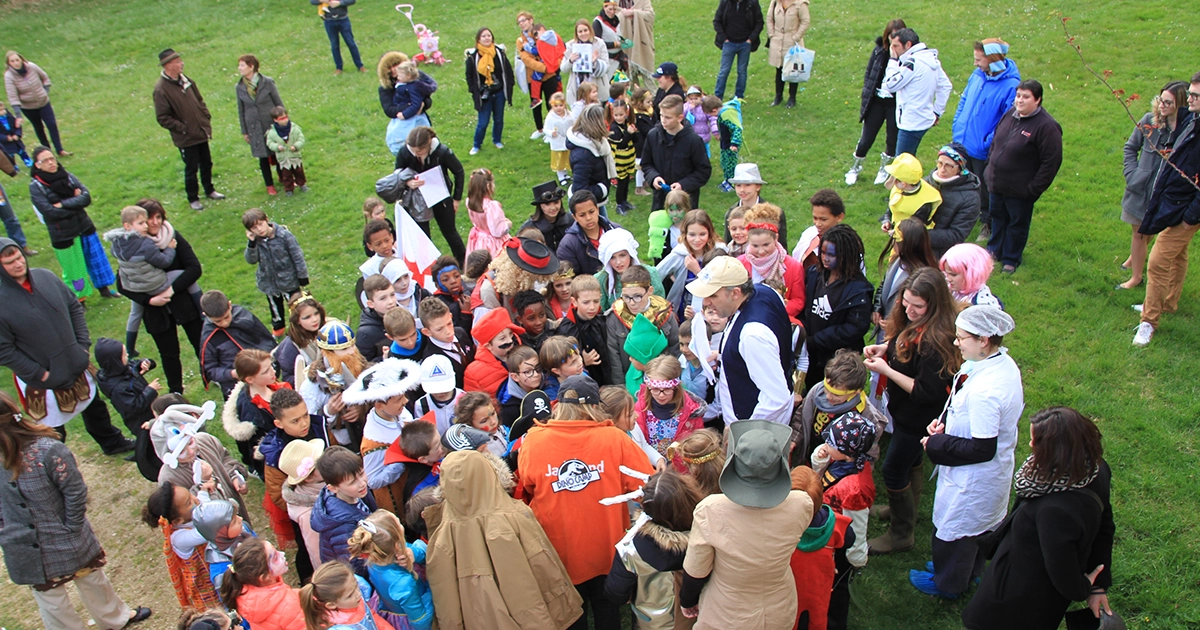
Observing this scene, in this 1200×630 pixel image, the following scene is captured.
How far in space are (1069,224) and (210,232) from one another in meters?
11.4

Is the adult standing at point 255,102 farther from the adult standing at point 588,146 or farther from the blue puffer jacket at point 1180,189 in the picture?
the blue puffer jacket at point 1180,189

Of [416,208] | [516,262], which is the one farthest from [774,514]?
[416,208]

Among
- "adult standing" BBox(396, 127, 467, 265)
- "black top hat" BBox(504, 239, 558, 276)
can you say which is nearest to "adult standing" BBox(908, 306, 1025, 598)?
"black top hat" BBox(504, 239, 558, 276)

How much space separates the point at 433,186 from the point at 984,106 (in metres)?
6.35

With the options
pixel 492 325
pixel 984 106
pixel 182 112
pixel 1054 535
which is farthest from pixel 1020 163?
pixel 182 112

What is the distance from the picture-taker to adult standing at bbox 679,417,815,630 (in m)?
3.32

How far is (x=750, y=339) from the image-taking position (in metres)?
4.52

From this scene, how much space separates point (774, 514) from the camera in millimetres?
3379

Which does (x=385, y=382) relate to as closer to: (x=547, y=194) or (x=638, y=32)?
(x=547, y=194)

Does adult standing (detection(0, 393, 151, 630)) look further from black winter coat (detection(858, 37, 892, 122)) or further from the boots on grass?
black winter coat (detection(858, 37, 892, 122))

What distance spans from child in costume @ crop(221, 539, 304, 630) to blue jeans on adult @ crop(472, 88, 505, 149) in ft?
30.4

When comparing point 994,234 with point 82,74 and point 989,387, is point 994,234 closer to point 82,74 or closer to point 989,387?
point 989,387

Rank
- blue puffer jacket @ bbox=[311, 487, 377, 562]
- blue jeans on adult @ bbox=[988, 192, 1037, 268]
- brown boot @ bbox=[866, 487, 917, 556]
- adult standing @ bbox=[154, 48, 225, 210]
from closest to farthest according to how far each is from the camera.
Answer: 1. blue puffer jacket @ bbox=[311, 487, 377, 562]
2. brown boot @ bbox=[866, 487, 917, 556]
3. blue jeans on adult @ bbox=[988, 192, 1037, 268]
4. adult standing @ bbox=[154, 48, 225, 210]

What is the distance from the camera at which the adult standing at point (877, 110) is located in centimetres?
1023
